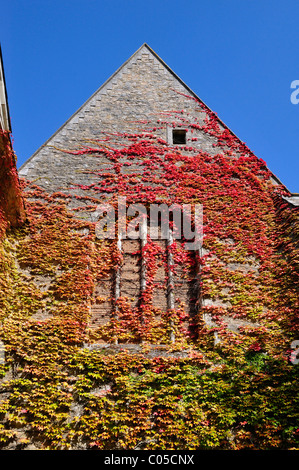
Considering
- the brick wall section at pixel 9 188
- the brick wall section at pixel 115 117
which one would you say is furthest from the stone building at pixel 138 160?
the brick wall section at pixel 9 188

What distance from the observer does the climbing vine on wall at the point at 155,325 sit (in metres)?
6.20

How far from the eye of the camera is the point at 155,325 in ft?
24.2

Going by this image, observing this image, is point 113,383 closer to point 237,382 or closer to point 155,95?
point 237,382

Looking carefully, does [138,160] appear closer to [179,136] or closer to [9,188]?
[179,136]

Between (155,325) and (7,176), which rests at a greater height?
(7,176)

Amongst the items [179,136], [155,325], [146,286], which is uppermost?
[179,136]

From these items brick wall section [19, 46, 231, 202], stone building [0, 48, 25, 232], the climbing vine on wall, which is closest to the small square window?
brick wall section [19, 46, 231, 202]

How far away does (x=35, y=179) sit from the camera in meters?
9.20

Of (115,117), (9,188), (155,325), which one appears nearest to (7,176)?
(9,188)

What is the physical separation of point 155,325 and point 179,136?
17.6 feet

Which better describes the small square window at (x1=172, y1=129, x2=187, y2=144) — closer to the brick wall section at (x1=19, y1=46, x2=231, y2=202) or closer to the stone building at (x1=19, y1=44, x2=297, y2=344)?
the stone building at (x1=19, y1=44, x2=297, y2=344)

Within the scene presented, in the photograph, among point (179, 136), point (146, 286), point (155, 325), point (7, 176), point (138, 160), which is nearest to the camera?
point (155, 325)

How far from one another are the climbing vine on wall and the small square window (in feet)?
1.71

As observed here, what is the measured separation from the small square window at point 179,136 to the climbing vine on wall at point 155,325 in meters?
0.52
